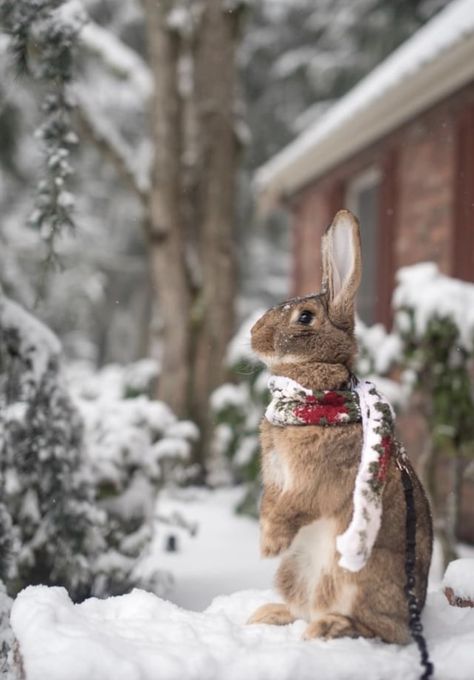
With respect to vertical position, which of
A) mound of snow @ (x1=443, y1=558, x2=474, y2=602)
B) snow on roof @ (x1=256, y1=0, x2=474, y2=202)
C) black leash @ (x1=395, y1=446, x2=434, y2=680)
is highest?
snow on roof @ (x1=256, y1=0, x2=474, y2=202)

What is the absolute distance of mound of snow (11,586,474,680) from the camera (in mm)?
1452

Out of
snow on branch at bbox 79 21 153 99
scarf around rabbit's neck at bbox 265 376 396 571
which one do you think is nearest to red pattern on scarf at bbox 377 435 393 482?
scarf around rabbit's neck at bbox 265 376 396 571

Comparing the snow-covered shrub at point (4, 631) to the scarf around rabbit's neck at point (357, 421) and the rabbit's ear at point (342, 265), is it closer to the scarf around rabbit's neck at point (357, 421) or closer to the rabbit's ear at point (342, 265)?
the scarf around rabbit's neck at point (357, 421)

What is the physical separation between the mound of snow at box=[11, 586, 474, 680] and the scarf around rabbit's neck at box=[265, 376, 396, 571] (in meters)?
0.20

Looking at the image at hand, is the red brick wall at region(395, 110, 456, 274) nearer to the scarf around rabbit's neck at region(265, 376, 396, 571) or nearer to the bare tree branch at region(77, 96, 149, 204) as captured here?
the bare tree branch at region(77, 96, 149, 204)

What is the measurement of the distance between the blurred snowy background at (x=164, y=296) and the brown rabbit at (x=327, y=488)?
233 mm

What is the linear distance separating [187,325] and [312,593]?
22.8 ft

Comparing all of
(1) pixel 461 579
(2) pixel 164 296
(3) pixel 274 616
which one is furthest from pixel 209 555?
(2) pixel 164 296

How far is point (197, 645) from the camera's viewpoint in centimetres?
158

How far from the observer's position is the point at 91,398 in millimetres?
4969

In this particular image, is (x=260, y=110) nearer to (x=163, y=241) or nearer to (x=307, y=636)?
(x=163, y=241)

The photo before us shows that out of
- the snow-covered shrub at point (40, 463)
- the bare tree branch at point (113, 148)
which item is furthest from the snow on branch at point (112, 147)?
the snow-covered shrub at point (40, 463)

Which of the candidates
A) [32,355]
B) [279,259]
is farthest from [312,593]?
[279,259]

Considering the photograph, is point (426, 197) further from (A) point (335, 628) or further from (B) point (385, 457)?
(A) point (335, 628)
